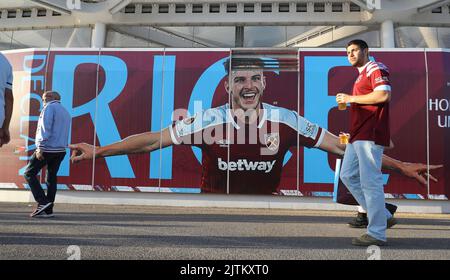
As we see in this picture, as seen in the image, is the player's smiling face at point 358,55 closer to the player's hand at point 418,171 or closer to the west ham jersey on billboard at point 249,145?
the west ham jersey on billboard at point 249,145

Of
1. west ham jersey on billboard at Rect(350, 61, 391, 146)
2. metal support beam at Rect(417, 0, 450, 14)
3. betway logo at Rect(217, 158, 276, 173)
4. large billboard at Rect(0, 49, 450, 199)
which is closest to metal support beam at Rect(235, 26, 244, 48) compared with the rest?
large billboard at Rect(0, 49, 450, 199)

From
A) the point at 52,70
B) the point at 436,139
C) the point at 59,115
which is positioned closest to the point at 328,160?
the point at 436,139

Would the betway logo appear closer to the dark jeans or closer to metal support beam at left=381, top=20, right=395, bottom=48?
the dark jeans

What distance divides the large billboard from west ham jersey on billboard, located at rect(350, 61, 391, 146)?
4.75 meters

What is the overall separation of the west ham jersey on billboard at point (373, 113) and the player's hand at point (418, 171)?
17.2 feet

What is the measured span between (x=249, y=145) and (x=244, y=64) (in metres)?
1.85

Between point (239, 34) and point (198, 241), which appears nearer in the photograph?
point (198, 241)

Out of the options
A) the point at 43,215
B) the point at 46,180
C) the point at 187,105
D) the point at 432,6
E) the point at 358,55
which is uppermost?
the point at 432,6

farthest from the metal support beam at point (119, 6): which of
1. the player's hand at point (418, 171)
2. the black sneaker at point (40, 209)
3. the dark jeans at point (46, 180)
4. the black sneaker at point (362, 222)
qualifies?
the black sneaker at point (362, 222)

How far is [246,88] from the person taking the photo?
8625mm

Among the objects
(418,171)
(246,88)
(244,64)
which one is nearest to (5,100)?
(246,88)

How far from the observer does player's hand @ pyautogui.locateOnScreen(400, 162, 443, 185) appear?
8.19 meters

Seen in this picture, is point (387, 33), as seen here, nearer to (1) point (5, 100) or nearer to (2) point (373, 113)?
(2) point (373, 113)

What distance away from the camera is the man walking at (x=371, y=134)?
3.51 meters
